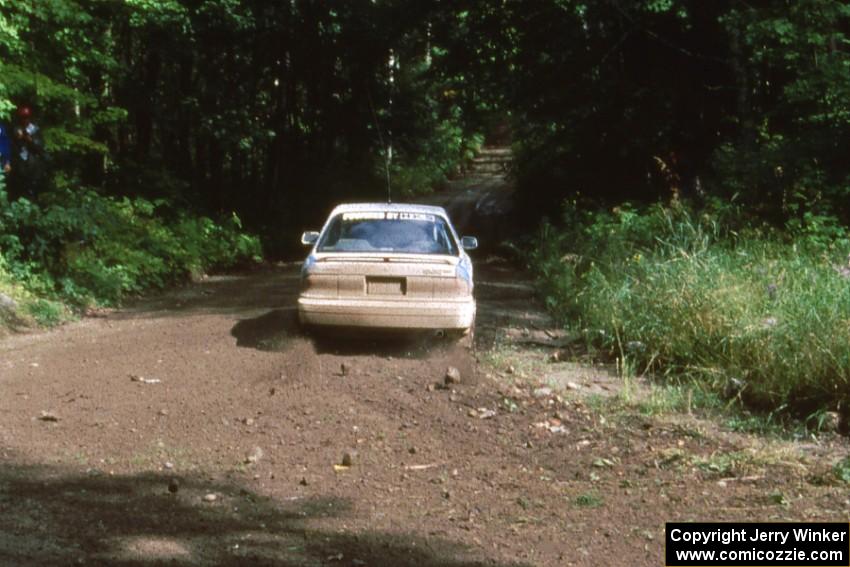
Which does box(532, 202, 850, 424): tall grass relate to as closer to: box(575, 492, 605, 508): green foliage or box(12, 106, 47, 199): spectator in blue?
box(575, 492, 605, 508): green foliage

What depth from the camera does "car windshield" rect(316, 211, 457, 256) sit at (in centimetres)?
1216

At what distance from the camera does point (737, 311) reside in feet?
35.1

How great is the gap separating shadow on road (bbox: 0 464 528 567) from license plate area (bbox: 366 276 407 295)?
14.8 feet

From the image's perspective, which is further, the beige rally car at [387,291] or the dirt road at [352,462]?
the beige rally car at [387,291]

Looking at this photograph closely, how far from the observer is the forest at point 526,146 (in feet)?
38.1

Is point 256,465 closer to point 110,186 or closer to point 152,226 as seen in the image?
point 152,226

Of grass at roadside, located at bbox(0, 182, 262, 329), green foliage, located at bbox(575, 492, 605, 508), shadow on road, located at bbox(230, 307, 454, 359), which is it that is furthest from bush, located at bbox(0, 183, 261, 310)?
green foliage, located at bbox(575, 492, 605, 508)

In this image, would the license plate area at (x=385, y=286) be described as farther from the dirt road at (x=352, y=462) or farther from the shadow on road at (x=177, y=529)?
the shadow on road at (x=177, y=529)

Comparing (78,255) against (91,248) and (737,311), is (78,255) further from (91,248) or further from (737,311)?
(737,311)

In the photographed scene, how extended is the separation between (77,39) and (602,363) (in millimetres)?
12099

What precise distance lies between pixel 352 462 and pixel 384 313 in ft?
12.5

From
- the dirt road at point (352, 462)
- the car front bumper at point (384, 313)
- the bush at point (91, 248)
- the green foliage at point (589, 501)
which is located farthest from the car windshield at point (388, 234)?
the green foliage at point (589, 501)

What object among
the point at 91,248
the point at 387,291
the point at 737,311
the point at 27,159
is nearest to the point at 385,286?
the point at 387,291

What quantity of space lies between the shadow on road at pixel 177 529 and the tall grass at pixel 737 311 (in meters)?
4.47
